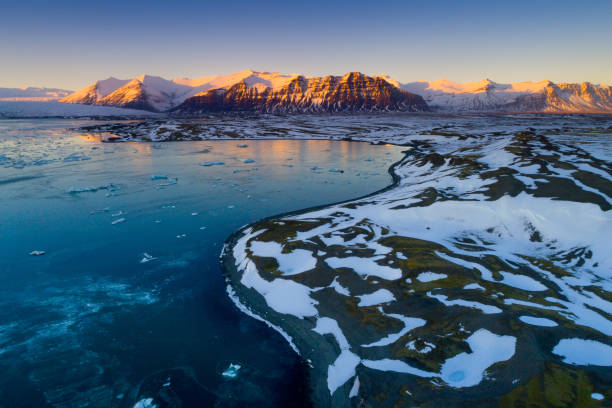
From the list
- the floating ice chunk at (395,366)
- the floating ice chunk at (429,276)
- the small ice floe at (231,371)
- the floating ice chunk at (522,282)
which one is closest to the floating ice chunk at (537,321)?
the floating ice chunk at (522,282)

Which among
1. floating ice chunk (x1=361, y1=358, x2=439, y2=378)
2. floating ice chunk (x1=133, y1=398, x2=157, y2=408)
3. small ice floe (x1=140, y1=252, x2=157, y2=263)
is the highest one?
small ice floe (x1=140, y1=252, x2=157, y2=263)

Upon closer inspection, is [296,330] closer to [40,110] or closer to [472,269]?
[472,269]

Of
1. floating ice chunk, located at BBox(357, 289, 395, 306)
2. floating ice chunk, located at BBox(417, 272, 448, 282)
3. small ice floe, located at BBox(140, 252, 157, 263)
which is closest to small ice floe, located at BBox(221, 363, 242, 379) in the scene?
floating ice chunk, located at BBox(357, 289, 395, 306)

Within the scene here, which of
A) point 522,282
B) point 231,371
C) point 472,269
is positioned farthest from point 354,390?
point 522,282

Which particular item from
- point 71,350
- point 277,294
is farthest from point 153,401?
point 277,294

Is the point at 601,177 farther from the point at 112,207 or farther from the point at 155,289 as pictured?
the point at 112,207

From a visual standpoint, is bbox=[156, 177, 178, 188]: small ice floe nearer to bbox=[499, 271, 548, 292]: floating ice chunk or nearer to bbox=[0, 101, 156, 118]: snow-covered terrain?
bbox=[499, 271, 548, 292]: floating ice chunk
